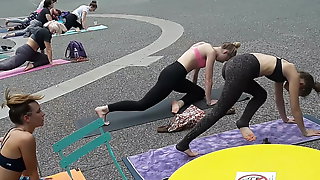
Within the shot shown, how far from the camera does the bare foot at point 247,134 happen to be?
5070 millimetres

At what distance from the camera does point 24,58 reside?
31.6ft

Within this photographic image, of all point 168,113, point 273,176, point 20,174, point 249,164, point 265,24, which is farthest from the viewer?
point 265,24

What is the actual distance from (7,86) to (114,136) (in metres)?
3.69

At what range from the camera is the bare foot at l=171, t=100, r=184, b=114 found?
6277mm

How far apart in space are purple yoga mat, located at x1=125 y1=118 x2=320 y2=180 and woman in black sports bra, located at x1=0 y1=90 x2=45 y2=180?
3.86ft

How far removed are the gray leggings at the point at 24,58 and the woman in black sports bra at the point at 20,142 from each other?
6.04 metres

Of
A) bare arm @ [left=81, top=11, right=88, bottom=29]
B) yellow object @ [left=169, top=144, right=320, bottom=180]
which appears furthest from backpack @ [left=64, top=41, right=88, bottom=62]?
yellow object @ [left=169, top=144, right=320, bottom=180]

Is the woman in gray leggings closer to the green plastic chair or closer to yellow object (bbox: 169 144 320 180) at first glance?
the green plastic chair

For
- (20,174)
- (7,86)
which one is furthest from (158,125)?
(7,86)

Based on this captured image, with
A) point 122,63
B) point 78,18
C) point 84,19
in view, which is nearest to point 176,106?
point 122,63

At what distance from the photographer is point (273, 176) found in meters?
3.12

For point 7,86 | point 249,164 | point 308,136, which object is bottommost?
point 7,86

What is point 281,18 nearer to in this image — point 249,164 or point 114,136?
point 114,136

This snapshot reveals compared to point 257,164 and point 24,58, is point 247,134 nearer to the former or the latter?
point 257,164
